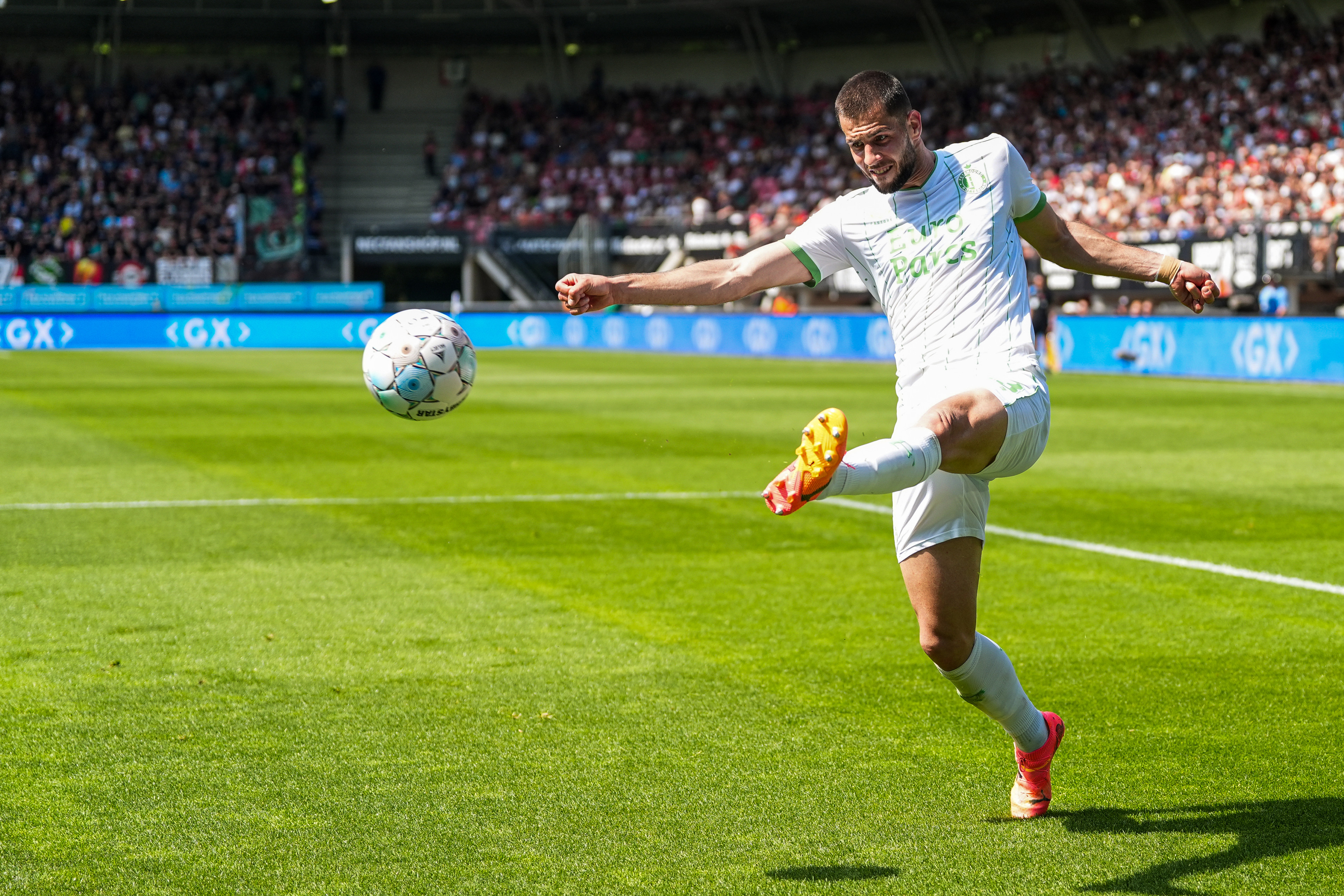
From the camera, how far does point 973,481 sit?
445 cm

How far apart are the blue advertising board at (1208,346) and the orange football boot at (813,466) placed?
22.0 m

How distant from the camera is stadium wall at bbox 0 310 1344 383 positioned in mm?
25016

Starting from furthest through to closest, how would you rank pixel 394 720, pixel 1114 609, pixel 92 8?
pixel 92 8 → pixel 1114 609 → pixel 394 720

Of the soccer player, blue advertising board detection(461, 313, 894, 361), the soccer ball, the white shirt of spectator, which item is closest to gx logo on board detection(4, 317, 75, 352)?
blue advertising board detection(461, 313, 894, 361)

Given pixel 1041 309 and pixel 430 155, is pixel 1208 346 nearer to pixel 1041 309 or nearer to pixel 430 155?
pixel 1041 309

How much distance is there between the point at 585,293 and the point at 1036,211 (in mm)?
1413

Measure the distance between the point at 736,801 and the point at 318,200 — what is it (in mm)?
48983

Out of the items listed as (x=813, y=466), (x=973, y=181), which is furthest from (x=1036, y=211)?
(x=813, y=466)

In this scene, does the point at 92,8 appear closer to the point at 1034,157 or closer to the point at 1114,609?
the point at 1034,157

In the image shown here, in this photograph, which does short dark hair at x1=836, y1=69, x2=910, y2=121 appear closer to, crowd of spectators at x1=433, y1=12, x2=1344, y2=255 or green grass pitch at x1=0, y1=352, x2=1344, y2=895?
green grass pitch at x1=0, y1=352, x2=1344, y2=895

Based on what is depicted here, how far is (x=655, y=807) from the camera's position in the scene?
4.45 m

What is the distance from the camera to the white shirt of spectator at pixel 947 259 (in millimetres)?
4543

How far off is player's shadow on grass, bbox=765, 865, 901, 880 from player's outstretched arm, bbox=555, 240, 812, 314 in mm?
1564

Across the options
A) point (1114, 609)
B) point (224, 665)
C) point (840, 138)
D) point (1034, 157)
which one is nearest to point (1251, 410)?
point (1114, 609)
